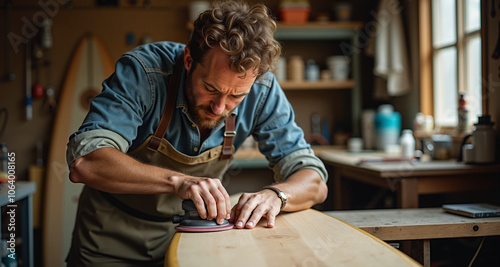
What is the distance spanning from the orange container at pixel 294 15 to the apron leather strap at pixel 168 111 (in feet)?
8.91

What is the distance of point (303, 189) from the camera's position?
5.33 feet

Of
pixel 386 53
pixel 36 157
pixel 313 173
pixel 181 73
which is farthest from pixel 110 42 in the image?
pixel 313 173

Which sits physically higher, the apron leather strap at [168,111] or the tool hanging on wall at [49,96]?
the tool hanging on wall at [49,96]

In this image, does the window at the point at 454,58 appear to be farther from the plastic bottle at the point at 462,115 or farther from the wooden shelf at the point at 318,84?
the wooden shelf at the point at 318,84

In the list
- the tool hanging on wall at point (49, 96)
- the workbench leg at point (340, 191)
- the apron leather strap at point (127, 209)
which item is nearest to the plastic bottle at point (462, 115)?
the workbench leg at point (340, 191)

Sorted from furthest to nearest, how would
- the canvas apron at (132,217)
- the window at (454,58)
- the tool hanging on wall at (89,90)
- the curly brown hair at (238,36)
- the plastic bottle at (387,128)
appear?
1. the tool hanging on wall at (89,90)
2. the plastic bottle at (387,128)
3. the window at (454,58)
4. the canvas apron at (132,217)
5. the curly brown hair at (238,36)

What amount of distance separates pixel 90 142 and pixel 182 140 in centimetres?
40

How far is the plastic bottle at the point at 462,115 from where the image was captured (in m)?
2.88

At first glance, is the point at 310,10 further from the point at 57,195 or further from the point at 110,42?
the point at 57,195

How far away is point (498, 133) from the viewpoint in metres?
2.53

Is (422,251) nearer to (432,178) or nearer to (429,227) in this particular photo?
(429,227)

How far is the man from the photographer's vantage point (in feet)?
4.58

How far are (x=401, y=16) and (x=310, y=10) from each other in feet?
3.19

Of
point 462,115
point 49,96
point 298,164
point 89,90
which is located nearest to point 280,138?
point 298,164
